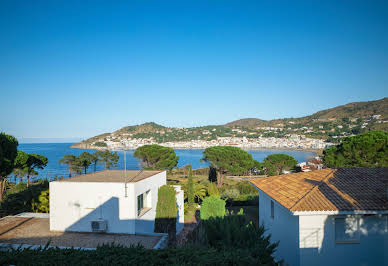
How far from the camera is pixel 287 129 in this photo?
433 ft

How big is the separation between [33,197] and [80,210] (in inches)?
224

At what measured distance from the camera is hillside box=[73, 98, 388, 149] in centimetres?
8475

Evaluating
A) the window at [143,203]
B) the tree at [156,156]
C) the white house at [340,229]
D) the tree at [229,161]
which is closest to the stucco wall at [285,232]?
the white house at [340,229]

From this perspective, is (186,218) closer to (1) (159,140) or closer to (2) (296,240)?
(2) (296,240)

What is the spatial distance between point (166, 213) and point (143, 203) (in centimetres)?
145

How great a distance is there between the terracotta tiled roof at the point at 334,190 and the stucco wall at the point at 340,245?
39cm

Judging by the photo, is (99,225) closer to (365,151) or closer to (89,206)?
(89,206)

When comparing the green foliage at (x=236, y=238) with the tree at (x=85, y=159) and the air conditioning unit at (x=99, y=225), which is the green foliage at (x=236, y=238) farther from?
the tree at (x=85, y=159)

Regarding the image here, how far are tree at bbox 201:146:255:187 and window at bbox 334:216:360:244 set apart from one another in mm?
25501

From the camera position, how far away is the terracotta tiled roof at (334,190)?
811 centimetres

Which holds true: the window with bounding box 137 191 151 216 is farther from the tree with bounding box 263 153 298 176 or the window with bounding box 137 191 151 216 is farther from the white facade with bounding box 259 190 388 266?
the tree with bounding box 263 153 298 176

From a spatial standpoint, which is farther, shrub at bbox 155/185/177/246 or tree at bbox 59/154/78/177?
tree at bbox 59/154/78/177

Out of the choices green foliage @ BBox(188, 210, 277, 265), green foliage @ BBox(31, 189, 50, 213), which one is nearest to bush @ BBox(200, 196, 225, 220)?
green foliage @ BBox(188, 210, 277, 265)

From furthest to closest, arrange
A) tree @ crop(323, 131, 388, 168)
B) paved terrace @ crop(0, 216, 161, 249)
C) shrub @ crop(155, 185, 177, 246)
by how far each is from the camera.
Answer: tree @ crop(323, 131, 388, 168) → shrub @ crop(155, 185, 177, 246) → paved terrace @ crop(0, 216, 161, 249)
